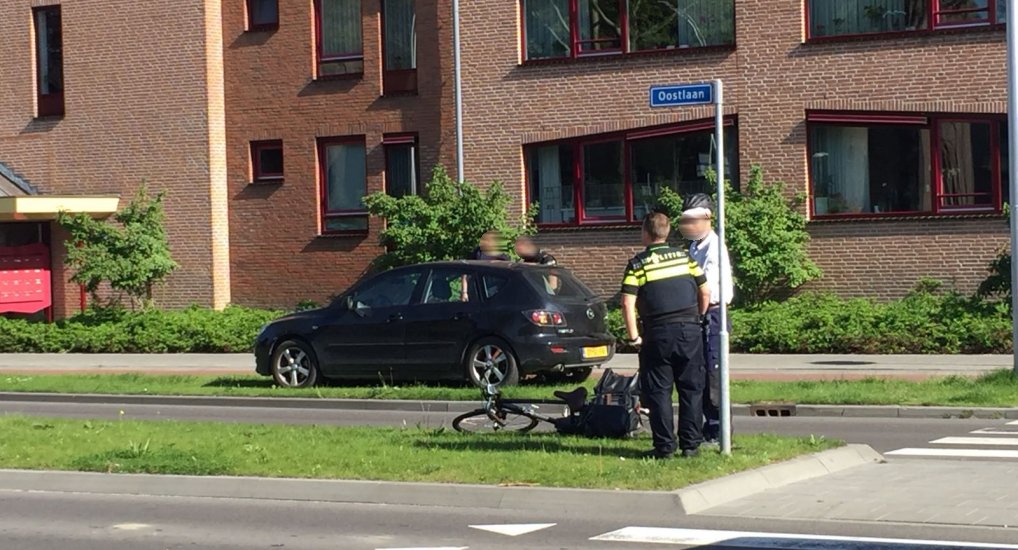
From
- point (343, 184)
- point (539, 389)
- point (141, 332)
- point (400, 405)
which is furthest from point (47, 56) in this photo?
point (539, 389)

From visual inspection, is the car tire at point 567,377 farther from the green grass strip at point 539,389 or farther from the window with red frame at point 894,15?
the window with red frame at point 894,15

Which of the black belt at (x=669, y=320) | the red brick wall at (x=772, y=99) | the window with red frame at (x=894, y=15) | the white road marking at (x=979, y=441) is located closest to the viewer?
the black belt at (x=669, y=320)

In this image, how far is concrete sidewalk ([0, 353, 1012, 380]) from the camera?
19.5 meters

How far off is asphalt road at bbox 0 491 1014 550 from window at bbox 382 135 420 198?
1875 centimetres

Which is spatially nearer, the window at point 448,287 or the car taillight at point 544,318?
the car taillight at point 544,318

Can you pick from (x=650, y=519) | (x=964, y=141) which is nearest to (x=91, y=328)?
(x=964, y=141)

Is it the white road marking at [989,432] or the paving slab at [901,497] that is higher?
the paving slab at [901,497]

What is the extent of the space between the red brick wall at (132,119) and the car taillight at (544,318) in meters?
14.2

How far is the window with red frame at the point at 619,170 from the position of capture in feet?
87.4

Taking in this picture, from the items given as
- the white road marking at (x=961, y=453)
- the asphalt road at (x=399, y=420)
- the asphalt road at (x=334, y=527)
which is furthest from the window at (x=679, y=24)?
the asphalt road at (x=334, y=527)

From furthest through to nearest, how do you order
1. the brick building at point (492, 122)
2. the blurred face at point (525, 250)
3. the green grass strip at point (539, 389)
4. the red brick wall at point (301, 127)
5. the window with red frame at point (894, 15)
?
the red brick wall at point (301, 127) → the brick building at point (492, 122) → the window with red frame at point (894, 15) → the blurred face at point (525, 250) → the green grass strip at point (539, 389)

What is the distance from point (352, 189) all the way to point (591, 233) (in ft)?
17.6

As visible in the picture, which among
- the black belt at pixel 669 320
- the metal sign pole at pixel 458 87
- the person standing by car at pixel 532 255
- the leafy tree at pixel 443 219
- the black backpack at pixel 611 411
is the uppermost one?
the metal sign pole at pixel 458 87

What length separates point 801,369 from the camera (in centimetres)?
2023
